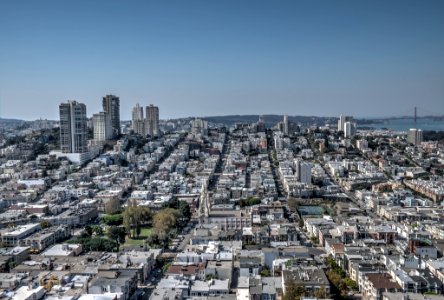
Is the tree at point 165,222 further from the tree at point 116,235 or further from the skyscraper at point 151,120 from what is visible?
the skyscraper at point 151,120

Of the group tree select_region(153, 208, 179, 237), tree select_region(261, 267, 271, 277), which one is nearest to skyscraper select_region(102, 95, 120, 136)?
tree select_region(153, 208, 179, 237)

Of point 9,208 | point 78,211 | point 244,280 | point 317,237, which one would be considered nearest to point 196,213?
point 78,211

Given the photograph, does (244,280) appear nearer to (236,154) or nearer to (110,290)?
(110,290)

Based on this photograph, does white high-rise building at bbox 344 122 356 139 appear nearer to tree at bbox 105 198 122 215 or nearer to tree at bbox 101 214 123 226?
tree at bbox 105 198 122 215

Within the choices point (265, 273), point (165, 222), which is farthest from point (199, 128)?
point (265, 273)

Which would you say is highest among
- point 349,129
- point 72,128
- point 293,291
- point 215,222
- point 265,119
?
point 265,119

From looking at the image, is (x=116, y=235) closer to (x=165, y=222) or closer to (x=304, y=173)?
(x=165, y=222)
